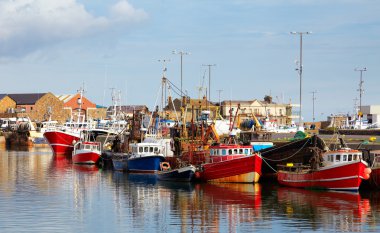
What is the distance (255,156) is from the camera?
58281 mm

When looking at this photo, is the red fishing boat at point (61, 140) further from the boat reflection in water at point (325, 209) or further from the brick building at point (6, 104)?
the brick building at point (6, 104)

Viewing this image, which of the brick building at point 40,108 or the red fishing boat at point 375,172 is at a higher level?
the brick building at point 40,108

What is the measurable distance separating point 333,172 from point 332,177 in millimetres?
483

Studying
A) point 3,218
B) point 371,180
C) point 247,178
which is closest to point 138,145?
point 247,178

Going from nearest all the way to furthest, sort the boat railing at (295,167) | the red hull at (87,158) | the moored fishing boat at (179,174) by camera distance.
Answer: the boat railing at (295,167), the moored fishing boat at (179,174), the red hull at (87,158)

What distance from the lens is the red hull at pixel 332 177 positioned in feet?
171

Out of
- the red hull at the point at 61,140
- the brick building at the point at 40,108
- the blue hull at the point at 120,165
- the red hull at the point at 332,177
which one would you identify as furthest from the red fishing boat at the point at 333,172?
the brick building at the point at 40,108

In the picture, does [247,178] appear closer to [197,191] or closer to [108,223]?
[197,191]

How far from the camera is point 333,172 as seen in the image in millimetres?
53406

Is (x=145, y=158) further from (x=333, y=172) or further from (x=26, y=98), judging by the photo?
(x=26, y=98)

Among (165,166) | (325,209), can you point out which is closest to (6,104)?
(165,166)

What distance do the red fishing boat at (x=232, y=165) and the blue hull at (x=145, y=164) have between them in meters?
9.99

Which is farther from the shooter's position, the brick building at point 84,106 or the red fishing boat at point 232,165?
the brick building at point 84,106

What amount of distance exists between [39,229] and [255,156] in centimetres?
2309
